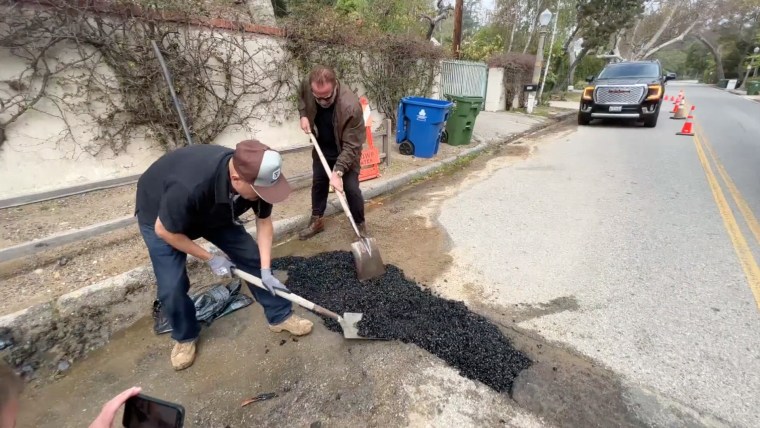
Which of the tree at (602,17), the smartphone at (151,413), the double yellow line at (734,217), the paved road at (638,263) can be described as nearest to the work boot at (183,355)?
the smartphone at (151,413)

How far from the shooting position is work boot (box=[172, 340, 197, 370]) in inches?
91.5

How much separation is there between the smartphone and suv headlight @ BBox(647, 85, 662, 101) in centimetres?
1281

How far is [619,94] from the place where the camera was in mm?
10609

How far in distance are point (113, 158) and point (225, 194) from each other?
3927mm

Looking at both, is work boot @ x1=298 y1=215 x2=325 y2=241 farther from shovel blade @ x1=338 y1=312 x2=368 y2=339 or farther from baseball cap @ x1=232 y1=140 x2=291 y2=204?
baseball cap @ x1=232 y1=140 x2=291 y2=204

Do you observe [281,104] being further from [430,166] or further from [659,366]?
[659,366]

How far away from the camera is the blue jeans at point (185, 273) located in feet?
7.20

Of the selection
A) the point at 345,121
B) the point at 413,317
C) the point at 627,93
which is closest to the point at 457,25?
the point at 627,93

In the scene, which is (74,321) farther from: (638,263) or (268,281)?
(638,263)

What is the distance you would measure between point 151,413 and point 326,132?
2977mm

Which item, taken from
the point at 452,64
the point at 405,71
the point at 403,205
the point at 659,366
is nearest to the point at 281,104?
the point at 403,205

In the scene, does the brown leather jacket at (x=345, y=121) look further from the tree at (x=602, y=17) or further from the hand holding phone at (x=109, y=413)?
the tree at (x=602, y=17)

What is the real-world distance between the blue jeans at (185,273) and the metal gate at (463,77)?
11673 mm

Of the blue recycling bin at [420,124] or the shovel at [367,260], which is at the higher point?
the blue recycling bin at [420,124]
